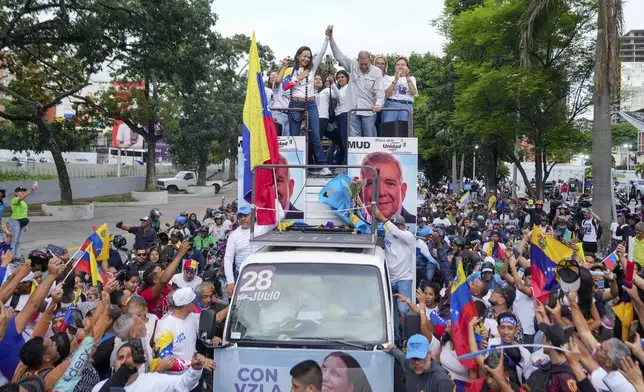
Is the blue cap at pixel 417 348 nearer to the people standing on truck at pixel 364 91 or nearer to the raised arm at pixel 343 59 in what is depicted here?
the people standing on truck at pixel 364 91

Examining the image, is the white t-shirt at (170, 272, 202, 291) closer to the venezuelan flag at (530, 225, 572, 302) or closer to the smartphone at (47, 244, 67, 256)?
the smartphone at (47, 244, 67, 256)

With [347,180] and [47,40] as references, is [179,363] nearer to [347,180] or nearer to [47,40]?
[347,180]

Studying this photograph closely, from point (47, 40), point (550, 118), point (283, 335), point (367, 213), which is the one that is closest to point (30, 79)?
point (47, 40)

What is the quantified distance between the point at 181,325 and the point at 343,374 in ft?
5.27

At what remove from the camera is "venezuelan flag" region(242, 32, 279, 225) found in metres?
7.66

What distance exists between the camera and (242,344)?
18.4 feet

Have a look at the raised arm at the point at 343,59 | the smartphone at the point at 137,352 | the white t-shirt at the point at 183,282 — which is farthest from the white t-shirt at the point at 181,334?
the raised arm at the point at 343,59

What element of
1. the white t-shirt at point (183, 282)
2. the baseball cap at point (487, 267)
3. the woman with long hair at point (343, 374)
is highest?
the baseball cap at point (487, 267)

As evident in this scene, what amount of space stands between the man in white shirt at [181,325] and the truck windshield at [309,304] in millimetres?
493

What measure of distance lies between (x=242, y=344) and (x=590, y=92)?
87.1 ft

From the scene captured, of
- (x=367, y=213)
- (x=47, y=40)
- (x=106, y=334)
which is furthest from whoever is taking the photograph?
(x=47, y=40)

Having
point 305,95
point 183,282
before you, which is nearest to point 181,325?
point 183,282

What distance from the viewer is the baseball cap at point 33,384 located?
4186mm

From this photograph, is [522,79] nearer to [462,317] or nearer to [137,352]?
[462,317]
